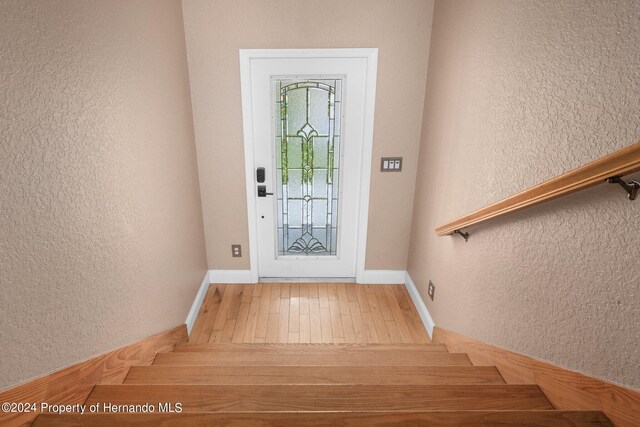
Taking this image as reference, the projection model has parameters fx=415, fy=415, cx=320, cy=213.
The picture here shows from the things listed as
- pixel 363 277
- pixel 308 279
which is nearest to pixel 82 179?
pixel 308 279

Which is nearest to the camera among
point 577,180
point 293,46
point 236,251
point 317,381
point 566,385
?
point 577,180

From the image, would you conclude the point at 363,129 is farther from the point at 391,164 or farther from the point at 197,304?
the point at 197,304

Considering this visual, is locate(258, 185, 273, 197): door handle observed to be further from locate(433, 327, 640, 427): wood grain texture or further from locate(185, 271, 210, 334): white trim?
locate(433, 327, 640, 427): wood grain texture

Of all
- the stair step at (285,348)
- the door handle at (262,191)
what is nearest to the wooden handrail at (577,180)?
the stair step at (285,348)

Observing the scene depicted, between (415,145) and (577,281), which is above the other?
(415,145)

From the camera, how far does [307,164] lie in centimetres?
349

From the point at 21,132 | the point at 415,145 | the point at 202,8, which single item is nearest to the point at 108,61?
the point at 21,132

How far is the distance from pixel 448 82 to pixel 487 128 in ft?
2.40

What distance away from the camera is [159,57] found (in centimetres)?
253

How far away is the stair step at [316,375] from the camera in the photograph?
75.0 inches

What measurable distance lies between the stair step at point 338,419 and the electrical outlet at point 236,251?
8.08 feet

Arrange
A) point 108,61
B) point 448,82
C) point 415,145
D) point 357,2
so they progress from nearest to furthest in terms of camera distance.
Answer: point 108,61 < point 448,82 < point 357,2 < point 415,145

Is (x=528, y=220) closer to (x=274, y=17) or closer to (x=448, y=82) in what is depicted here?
(x=448, y=82)

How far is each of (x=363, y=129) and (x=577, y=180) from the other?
87.9 inches
